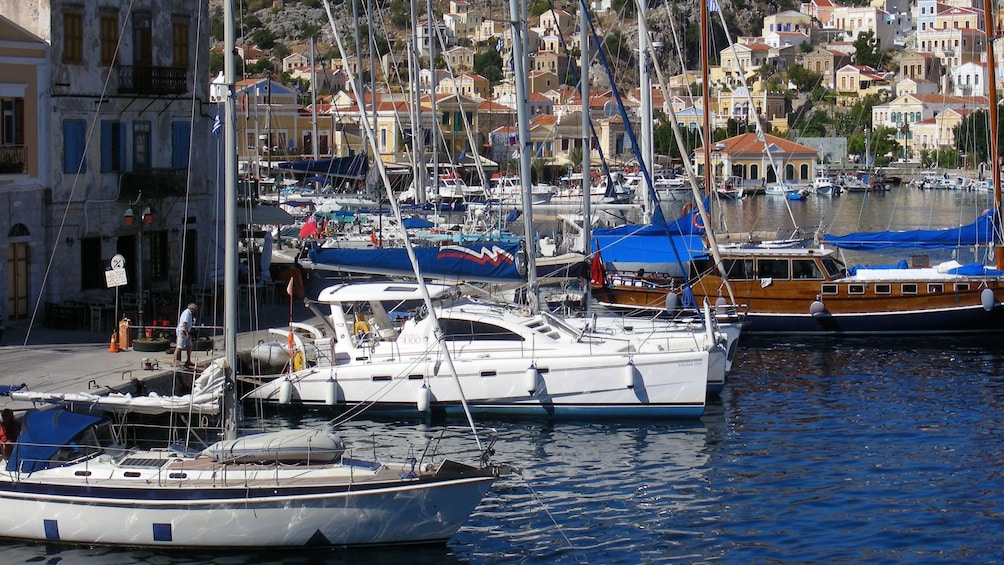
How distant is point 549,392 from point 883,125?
506 ft

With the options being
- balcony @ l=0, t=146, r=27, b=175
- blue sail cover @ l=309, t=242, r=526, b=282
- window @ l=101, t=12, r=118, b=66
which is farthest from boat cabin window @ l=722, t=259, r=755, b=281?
balcony @ l=0, t=146, r=27, b=175

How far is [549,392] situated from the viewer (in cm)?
2803

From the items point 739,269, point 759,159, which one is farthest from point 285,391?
point 759,159

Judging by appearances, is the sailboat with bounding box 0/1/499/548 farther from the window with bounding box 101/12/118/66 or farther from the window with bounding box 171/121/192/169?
the window with bounding box 171/121/192/169

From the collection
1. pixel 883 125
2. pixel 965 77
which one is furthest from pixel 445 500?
pixel 965 77

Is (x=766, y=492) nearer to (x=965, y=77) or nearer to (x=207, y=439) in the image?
(x=207, y=439)

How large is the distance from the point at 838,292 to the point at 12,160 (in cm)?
2075

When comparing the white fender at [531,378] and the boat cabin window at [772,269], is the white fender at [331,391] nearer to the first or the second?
the white fender at [531,378]

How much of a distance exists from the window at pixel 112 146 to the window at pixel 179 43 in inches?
95.7

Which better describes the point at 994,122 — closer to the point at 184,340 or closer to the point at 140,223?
the point at 140,223

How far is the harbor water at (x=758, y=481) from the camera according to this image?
2092cm

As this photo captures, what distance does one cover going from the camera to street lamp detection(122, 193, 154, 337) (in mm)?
30378

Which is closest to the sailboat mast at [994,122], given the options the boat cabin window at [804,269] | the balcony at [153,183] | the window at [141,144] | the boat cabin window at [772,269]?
the boat cabin window at [804,269]

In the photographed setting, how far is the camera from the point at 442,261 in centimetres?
3198
